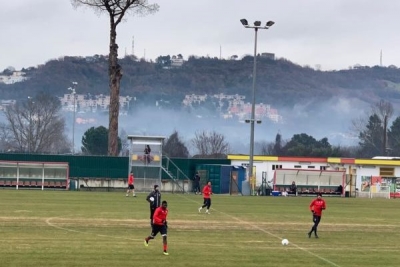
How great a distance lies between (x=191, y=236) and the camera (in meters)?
31.1

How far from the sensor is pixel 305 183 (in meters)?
70.9

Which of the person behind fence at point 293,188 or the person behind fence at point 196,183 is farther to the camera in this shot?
the person behind fence at point 293,188

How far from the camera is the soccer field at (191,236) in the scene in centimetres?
2450

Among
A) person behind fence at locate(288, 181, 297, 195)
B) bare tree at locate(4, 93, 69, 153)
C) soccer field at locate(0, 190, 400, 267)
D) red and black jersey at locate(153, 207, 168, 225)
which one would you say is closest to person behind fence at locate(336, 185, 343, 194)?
person behind fence at locate(288, 181, 297, 195)

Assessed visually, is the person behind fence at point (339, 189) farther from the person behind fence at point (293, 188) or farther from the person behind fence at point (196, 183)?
the person behind fence at point (196, 183)

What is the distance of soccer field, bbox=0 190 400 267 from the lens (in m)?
24.5

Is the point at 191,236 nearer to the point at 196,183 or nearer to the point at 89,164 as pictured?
the point at 196,183

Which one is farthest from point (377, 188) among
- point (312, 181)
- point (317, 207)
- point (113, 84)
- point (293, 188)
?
point (317, 207)

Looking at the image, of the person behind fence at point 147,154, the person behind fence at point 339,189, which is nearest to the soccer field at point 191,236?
the person behind fence at point 147,154

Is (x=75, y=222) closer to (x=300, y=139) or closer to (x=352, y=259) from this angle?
(x=352, y=259)

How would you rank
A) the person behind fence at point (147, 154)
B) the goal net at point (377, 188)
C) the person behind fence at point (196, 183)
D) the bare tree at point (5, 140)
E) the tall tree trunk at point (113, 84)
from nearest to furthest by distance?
the person behind fence at point (147, 154) < the person behind fence at point (196, 183) < the tall tree trunk at point (113, 84) < the goal net at point (377, 188) < the bare tree at point (5, 140)

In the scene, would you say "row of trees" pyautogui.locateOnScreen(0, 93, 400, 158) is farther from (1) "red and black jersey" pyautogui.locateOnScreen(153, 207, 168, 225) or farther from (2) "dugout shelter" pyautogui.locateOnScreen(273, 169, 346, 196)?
(1) "red and black jersey" pyautogui.locateOnScreen(153, 207, 168, 225)

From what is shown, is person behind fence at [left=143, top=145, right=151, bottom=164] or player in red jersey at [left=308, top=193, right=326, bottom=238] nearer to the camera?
player in red jersey at [left=308, top=193, right=326, bottom=238]

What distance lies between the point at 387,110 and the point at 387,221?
138716mm
